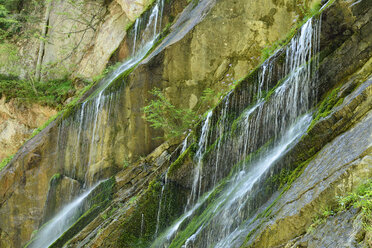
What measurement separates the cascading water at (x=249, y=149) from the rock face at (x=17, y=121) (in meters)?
14.4

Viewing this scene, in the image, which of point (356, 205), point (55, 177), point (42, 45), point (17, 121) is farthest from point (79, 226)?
point (42, 45)

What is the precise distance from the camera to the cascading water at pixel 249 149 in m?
5.51

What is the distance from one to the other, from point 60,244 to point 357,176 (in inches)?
311

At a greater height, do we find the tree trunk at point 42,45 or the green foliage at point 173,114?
the tree trunk at point 42,45

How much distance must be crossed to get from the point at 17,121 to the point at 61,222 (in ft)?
32.1

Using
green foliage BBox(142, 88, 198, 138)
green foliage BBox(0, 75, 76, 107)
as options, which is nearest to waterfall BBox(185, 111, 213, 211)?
green foliage BBox(142, 88, 198, 138)

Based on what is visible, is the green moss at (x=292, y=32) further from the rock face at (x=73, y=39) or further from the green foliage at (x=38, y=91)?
the green foliage at (x=38, y=91)

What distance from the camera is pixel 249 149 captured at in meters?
6.84

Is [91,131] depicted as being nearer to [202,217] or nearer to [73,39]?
[202,217]

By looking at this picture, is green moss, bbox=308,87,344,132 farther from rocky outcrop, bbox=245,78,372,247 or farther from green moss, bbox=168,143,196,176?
green moss, bbox=168,143,196,176

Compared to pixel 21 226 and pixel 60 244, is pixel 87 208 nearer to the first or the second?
pixel 60 244

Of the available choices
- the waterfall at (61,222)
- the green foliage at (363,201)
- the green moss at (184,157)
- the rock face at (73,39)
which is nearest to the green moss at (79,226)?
the waterfall at (61,222)

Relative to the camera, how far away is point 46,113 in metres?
20.2

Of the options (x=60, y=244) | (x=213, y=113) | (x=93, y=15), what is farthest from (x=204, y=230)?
(x=93, y=15)
